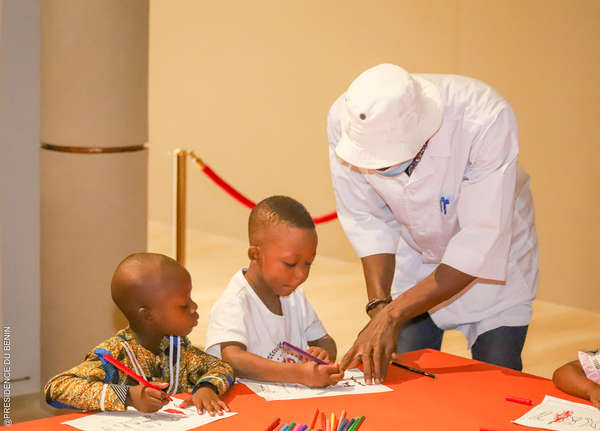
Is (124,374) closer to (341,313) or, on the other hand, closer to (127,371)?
(127,371)

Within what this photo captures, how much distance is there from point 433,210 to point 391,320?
17.9 inches

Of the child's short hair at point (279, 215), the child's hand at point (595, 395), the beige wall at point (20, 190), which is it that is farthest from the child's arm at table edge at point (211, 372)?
the beige wall at point (20, 190)

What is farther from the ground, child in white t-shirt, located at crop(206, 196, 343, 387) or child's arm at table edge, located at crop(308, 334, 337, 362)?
child in white t-shirt, located at crop(206, 196, 343, 387)

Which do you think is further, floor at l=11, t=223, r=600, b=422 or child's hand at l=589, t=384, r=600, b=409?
floor at l=11, t=223, r=600, b=422

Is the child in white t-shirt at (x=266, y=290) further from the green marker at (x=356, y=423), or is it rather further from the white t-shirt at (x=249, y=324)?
the green marker at (x=356, y=423)

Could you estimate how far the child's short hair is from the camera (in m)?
2.80

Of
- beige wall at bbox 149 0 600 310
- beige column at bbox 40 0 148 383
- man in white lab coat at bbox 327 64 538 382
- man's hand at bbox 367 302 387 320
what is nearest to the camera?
man in white lab coat at bbox 327 64 538 382

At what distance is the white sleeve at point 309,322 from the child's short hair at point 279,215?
1.08 ft

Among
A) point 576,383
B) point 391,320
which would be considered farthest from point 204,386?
point 576,383

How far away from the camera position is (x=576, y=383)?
2.52 m

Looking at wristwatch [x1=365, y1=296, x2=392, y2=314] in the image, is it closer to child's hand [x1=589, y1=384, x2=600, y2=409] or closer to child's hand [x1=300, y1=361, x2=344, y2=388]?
child's hand [x1=300, y1=361, x2=344, y2=388]

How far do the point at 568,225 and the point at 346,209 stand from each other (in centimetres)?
378

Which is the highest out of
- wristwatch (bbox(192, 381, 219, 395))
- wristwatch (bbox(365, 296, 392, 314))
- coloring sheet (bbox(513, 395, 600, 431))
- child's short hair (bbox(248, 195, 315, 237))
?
child's short hair (bbox(248, 195, 315, 237))

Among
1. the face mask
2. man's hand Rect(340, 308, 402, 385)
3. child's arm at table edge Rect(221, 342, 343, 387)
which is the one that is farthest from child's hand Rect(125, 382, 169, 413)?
the face mask
